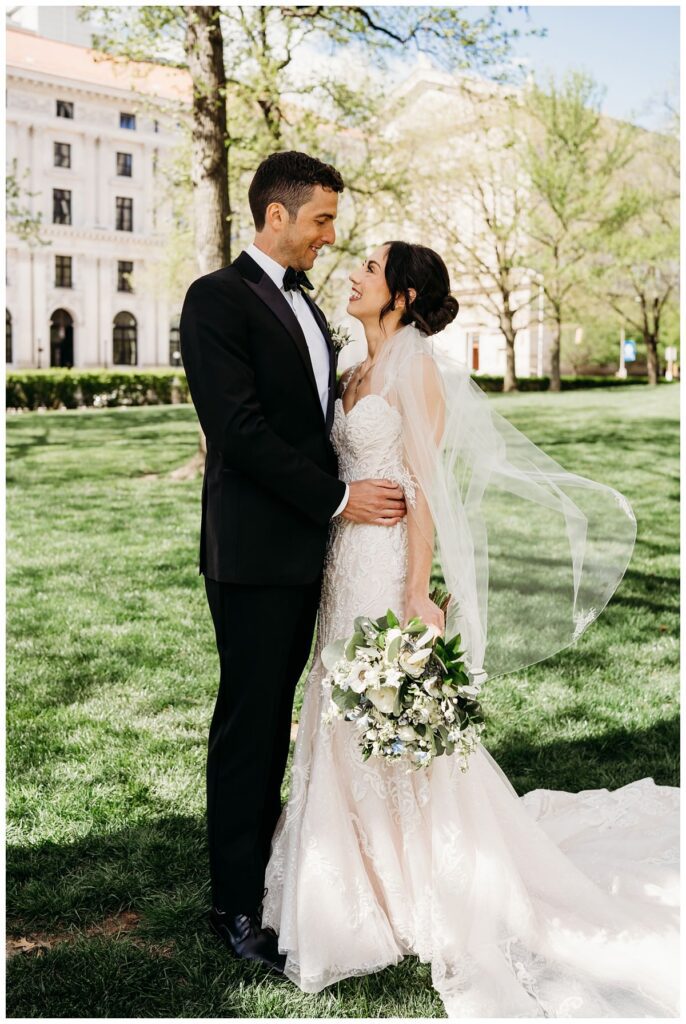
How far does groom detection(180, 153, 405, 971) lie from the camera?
2965 millimetres

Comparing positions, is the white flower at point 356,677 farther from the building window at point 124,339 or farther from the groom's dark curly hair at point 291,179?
the building window at point 124,339

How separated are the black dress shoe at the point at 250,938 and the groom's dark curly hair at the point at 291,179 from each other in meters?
2.46

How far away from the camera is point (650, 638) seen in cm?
697

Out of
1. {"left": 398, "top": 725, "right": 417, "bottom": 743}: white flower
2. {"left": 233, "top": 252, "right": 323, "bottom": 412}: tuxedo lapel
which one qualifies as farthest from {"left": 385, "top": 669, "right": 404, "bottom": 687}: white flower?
{"left": 233, "top": 252, "right": 323, "bottom": 412}: tuxedo lapel

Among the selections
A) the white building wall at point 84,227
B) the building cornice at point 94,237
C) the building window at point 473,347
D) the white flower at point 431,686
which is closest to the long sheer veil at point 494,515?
the white flower at point 431,686

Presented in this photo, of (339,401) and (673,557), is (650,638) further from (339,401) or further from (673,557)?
(339,401)

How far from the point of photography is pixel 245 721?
321 centimetres

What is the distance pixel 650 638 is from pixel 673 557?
297 centimetres

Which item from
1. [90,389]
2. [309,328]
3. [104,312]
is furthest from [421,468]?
[104,312]

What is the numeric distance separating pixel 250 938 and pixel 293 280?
2.29 meters

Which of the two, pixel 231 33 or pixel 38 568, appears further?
pixel 231 33

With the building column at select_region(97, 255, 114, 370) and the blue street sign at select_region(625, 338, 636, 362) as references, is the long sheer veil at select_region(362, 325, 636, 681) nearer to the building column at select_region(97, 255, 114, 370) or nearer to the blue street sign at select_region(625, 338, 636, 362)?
the blue street sign at select_region(625, 338, 636, 362)

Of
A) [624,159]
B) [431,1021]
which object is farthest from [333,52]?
[624,159]

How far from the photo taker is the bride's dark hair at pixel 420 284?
10.8 ft
